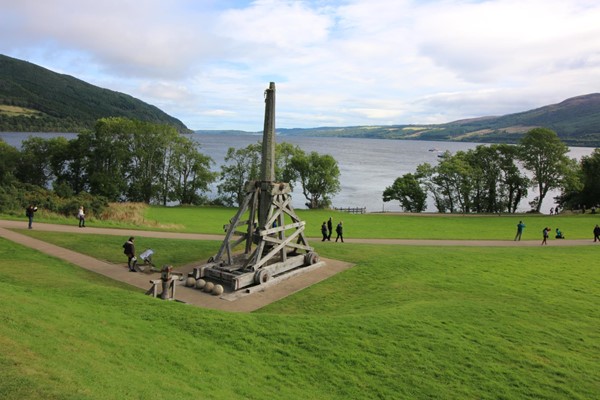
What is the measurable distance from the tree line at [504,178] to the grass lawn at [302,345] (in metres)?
45.2

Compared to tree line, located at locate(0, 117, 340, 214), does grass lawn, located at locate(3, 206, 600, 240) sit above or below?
below

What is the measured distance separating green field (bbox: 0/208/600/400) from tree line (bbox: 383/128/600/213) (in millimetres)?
43886

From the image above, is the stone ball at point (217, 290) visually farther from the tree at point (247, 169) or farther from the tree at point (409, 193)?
the tree at point (409, 193)

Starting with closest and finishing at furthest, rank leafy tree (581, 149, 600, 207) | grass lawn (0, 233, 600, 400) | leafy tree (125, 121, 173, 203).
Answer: grass lawn (0, 233, 600, 400) → leafy tree (125, 121, 173, 203) → leafy tree (581, 149, 600, 207)

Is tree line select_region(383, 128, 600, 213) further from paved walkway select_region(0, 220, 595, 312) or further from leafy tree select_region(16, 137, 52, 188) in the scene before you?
leafy tree select_region(16, 137, 52, 188)

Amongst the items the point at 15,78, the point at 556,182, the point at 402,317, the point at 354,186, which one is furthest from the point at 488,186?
the point at 15,78

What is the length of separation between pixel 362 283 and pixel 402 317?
4914 mm

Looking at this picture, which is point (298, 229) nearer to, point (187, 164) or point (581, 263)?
point (581, 263)

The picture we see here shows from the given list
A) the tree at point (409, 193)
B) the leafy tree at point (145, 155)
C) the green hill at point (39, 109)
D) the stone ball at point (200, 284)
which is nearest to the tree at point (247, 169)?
the leafy tree at point (145, 155)

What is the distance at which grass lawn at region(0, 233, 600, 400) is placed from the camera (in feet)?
23.0

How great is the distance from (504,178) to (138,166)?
54.3 metres

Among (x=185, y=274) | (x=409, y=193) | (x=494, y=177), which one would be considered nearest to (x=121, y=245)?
(x=185, y=274)

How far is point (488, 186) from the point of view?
201 ft

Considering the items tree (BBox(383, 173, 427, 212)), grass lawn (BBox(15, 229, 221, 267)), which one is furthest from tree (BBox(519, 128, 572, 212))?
grass lawn (BBox(15, 229, 221, 267))
